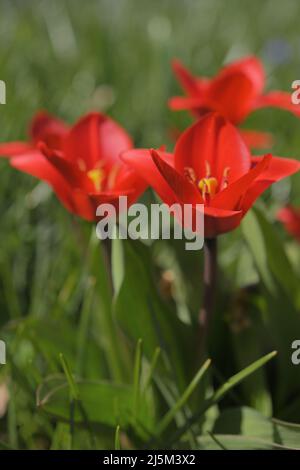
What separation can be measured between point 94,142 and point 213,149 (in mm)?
169

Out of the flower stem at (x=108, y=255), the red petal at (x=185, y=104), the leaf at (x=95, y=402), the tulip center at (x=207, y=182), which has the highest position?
the red petal at (x=185, y=104)

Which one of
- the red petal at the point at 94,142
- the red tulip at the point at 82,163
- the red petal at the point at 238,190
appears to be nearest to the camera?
the red petal at the point at 238,190

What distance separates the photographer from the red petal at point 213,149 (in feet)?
2.19

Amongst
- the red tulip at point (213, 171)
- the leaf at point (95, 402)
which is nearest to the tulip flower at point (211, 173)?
the red tulip at point (213, 171)

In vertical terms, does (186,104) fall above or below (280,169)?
above

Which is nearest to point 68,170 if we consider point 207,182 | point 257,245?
point 207,182

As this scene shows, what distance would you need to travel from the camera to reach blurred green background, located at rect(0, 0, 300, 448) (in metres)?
0.77

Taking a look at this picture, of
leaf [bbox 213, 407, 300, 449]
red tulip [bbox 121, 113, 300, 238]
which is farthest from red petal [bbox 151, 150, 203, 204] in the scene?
leaf [bbox 213, 407, 300, 449]

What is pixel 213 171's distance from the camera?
0.70 meters

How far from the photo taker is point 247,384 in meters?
0.82

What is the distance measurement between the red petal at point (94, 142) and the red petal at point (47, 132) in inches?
1.1

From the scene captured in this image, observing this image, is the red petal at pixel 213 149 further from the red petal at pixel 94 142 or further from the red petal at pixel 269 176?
the red petal at pixel 94 142

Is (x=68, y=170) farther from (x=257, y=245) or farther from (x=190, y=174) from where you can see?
(x=257, y=245)

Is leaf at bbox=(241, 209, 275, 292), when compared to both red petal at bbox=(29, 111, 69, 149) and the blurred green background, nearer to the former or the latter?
the blurred green background
